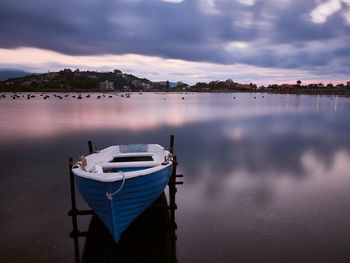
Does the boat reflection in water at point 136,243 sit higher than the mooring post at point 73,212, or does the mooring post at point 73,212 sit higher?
the mooring post at point 73,212

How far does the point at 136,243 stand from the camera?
27.3 feet

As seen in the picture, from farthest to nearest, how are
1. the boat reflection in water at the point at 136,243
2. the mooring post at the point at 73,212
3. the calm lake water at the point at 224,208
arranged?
the mooring post at the point at 73,212 → the calm lake water at the point at 224,208 → the boat reflection in water at the point at 136,243

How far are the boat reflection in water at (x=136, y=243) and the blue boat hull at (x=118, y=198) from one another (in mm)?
713

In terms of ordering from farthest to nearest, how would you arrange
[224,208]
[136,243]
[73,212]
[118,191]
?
[224,208] < [73,212] < [136,243] < [118,191]

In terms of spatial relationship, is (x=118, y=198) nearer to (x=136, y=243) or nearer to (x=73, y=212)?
(x=136, y=243)

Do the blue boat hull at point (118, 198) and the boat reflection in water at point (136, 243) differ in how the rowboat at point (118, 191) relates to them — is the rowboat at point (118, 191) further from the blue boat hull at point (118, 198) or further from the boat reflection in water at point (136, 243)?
the boat reflection in water at point (136, 243)

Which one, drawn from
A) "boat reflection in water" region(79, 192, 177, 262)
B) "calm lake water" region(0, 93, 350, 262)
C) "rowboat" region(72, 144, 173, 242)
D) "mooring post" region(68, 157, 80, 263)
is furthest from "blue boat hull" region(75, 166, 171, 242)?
"calm lake water" region(0, 93, 350, 262)

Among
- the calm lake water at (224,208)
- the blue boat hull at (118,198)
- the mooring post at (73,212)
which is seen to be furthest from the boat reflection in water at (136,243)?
the blue boat hull at (118,198)

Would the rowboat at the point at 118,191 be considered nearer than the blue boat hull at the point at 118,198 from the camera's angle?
Yes

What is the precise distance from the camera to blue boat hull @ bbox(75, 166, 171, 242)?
23.9 ft

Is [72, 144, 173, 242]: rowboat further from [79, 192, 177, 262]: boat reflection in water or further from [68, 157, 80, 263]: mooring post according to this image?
[79, 192, 177, 262]: boat reflection in water

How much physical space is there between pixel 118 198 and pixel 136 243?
7.16 ft

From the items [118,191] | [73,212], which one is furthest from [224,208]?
[73,212]

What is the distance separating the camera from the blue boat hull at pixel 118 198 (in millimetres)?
7273
